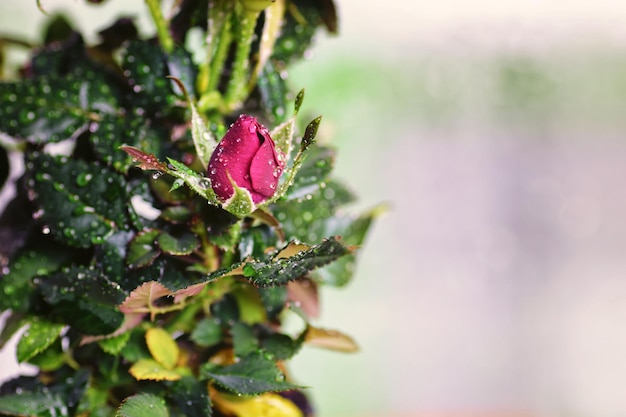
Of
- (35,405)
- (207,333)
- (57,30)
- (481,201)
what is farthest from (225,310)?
(481,201)

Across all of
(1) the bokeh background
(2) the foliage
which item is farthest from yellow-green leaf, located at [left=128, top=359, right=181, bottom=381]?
(1) the bokeh background

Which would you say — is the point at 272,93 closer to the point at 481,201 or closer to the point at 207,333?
the point at 207,333

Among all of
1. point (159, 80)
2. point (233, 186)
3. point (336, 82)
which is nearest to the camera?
point (233, 186)

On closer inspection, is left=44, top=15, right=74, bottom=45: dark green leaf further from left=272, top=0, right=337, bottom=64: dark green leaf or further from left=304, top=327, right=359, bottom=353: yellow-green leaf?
left=304, top=327, right=359, bottom=353: yellow-green leaf

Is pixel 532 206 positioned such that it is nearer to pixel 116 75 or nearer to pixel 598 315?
pixel 598 315

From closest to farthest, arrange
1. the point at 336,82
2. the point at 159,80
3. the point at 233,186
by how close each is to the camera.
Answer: the point at 233,186 → the point at 159,80 → the point at 336,82

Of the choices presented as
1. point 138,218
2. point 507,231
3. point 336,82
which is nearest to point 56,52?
point 138,218
